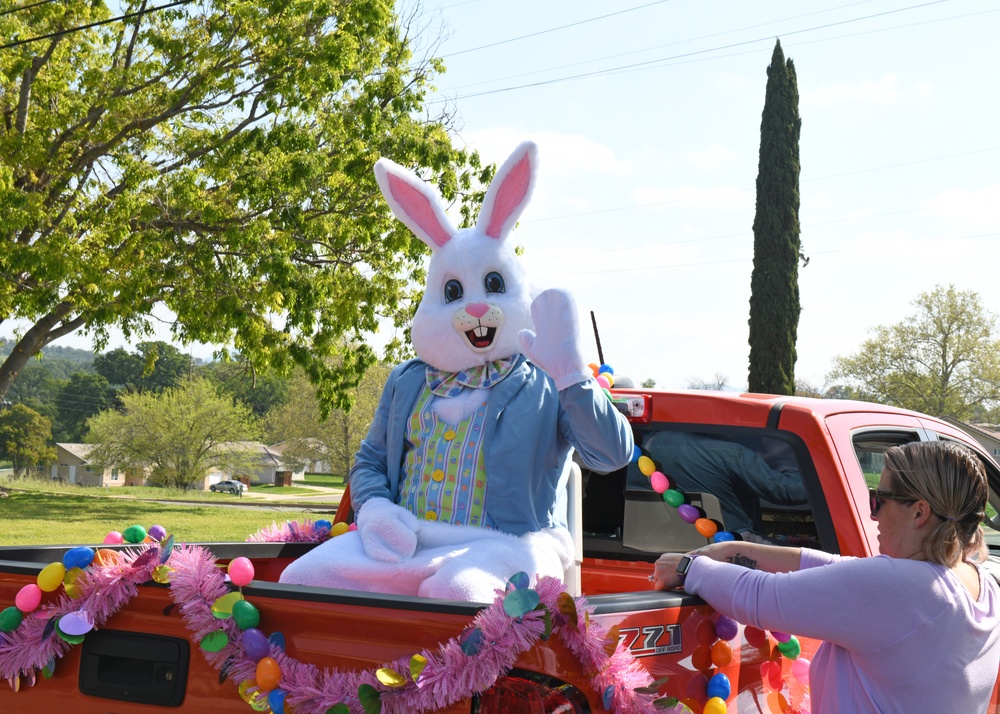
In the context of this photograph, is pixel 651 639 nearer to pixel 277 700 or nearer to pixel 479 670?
pixel 479 670

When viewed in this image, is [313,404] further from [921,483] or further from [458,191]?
[921,483]

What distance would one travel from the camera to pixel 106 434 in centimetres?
5172

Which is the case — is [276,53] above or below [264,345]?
above

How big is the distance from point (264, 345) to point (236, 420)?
3515 cm

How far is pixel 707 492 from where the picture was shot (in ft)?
11.0

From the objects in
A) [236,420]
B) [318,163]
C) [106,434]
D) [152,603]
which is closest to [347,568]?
[152,603]

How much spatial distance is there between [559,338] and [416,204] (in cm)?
96

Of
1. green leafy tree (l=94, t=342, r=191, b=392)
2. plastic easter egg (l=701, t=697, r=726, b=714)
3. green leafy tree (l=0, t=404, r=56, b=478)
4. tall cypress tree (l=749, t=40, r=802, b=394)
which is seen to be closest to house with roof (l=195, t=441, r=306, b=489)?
green leafy tree (l=0, t=404, r=56, b=478)

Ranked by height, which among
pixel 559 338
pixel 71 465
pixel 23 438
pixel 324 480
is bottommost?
pixel 324 480

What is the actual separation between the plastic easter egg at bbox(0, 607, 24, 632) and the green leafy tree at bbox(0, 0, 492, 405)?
1317cm

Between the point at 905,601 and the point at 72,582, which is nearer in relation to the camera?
the point at 905,601

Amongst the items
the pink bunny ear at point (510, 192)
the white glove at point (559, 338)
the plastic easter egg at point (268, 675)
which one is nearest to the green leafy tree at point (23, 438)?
the pink bunny ear at point (510, 192)

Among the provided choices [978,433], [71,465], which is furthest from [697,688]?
[71,465]

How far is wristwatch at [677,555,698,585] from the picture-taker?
7.75 ft
